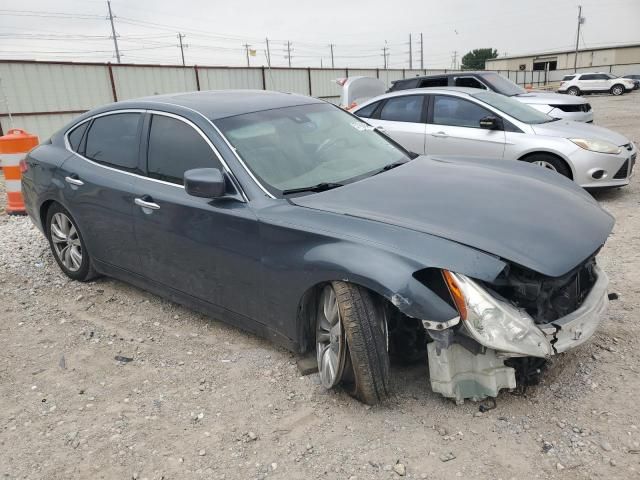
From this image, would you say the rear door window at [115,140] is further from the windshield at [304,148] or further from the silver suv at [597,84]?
the silver suv at [597,84]

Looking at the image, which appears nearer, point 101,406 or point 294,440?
point 294,440

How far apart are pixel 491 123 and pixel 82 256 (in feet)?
16.5

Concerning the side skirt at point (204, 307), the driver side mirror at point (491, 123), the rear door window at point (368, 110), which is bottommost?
the side skirt at point (204, 307)

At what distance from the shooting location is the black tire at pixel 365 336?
102 inches

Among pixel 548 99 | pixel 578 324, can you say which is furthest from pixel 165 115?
pixel 548 99

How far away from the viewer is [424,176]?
11.0 ft

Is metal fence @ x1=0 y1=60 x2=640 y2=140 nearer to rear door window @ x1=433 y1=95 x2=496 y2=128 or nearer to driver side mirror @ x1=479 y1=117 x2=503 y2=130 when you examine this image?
rear door window @ x1=433 y1=95 x2=496 y2=128

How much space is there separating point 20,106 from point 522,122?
12.7 m

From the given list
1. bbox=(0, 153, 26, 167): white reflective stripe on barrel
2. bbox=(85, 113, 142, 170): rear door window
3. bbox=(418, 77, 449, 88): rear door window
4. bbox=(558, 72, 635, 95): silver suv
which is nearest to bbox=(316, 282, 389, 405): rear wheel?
bbox=(85, 113, 142, 170): rear door window

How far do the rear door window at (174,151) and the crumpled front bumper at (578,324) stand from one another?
82.2 inches

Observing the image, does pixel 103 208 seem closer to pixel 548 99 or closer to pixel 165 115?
pixel 165 115

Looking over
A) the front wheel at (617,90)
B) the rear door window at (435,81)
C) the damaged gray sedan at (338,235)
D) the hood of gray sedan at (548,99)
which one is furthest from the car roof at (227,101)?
the front wheel at (617,90)

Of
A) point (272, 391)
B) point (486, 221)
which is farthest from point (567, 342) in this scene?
point (272, 391)

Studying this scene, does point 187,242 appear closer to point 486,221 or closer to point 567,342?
point 486,221
